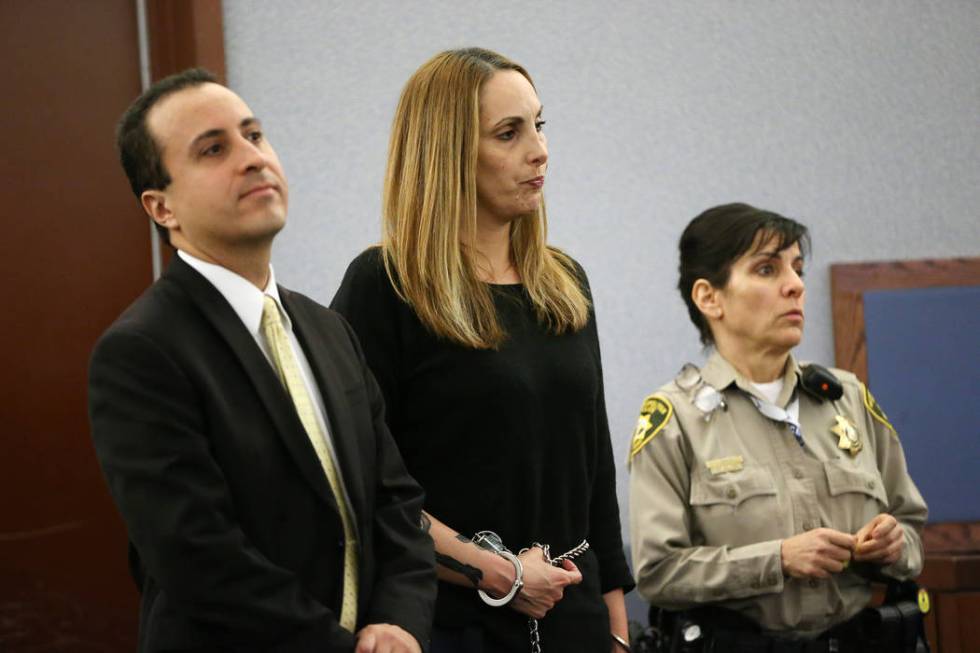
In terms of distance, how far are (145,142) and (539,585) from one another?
2.73 feet

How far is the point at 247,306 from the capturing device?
1608mm

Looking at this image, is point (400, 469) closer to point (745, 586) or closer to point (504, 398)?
point (504, 398)

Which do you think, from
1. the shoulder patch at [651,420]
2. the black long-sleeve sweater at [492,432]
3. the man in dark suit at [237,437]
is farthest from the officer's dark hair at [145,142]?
the shoulder patch at [651,420]

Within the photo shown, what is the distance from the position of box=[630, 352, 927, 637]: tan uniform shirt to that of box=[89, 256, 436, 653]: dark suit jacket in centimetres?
86

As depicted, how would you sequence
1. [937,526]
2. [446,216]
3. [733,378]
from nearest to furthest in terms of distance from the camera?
[446,216] → [733,378] → [937,526]

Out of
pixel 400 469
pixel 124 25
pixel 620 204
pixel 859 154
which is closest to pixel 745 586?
pixel 400 469

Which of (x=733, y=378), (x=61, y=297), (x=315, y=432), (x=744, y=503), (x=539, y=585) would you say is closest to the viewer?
(x=315, y=432)

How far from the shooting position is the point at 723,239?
259cm

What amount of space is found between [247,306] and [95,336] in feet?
5.18

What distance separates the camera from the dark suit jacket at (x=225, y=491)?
143 centimetres

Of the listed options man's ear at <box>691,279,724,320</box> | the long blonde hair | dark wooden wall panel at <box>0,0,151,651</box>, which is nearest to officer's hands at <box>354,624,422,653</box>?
the long blonde hair

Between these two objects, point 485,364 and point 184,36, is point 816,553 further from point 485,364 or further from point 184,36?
point 184,36

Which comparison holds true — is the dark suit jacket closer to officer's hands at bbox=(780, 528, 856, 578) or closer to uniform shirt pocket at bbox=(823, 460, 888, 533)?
officer's hands at bbox=(780, 528, 856, 578)

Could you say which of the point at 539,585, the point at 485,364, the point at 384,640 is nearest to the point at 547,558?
the point at 539,585
